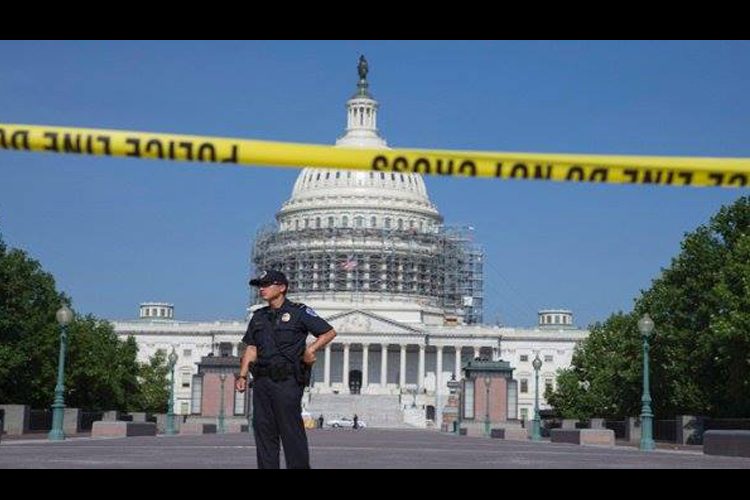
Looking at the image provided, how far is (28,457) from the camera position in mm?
20562

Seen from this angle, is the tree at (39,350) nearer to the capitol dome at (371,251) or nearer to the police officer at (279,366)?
the police officer at (279,366)

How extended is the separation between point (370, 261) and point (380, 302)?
561 cm

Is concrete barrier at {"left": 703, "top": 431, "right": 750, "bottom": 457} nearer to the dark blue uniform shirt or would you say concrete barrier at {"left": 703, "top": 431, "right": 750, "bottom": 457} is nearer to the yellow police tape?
the dark blue uniform shirt

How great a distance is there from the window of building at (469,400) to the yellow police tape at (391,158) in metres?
66.1

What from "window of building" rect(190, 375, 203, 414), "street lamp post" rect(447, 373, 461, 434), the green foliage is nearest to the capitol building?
"street lamp post" rect(447, 373, 461, 434)

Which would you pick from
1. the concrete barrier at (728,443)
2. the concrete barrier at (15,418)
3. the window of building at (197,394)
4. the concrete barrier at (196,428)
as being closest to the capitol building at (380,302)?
the window of building at (197,394)

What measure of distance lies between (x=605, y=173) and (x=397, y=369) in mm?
162582

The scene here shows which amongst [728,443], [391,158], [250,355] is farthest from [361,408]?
[391,158]

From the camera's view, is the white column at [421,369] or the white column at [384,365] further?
the white column at [421,369]

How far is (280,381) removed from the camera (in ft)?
38.7

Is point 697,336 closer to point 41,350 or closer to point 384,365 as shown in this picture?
point 41,350

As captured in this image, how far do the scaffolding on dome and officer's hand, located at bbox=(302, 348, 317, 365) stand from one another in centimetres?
15494

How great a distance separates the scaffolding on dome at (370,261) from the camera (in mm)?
168750

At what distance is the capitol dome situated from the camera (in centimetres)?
16888
